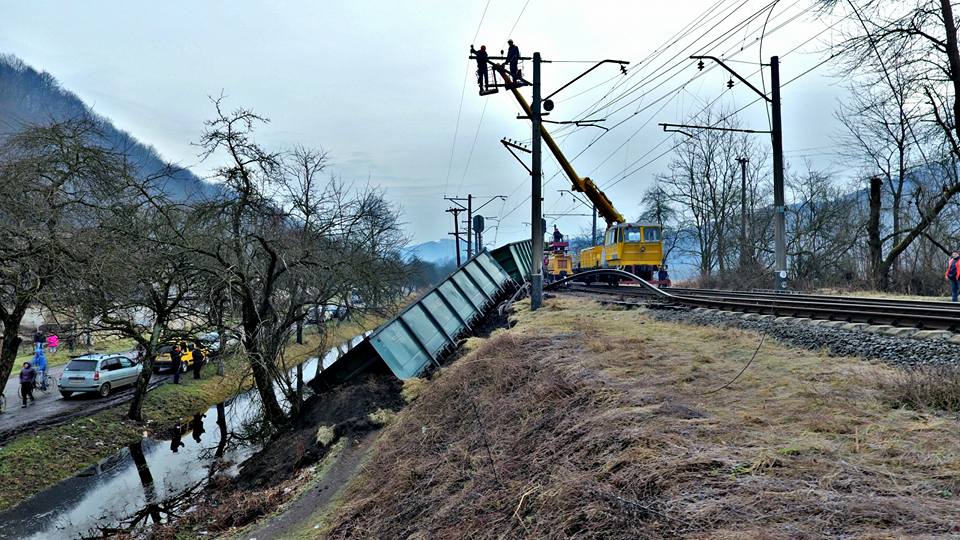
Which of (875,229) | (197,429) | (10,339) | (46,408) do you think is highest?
(875,229)

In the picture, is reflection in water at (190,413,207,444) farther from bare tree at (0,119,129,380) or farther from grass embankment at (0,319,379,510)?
bare tree at (0,119,129,380)

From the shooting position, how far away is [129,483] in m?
13.7

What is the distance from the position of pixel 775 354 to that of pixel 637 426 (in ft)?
12.4

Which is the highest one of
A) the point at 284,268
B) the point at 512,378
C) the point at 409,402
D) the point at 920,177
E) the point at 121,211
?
the point at 920,177

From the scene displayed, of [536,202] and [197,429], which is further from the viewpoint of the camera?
[197,429]

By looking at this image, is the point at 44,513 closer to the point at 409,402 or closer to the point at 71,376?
the point at 409,402

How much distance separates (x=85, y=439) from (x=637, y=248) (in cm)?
2331

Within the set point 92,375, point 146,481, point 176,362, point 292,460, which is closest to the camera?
point 292,460

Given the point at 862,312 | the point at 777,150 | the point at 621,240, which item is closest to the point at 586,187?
the point at 621,240

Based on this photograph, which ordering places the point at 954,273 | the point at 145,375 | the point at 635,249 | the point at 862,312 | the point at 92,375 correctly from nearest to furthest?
the point at 862,312 < the point at 954,273 < the point at 145,375 < the point at 92,375 < the point at 635,249

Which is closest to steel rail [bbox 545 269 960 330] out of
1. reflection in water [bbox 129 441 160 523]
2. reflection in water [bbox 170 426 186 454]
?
reflection in water [bbox 129 441 160 523]

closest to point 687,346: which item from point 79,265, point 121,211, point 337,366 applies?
point 337,366

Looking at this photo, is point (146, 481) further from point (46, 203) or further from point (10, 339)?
point (46, 203)

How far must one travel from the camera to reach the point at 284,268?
14.5m
